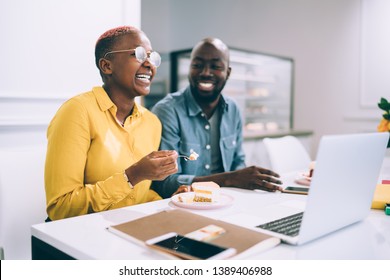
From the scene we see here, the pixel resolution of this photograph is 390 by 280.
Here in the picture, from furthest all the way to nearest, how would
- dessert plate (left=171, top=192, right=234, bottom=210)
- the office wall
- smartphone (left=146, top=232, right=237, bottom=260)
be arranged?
the office wall → dessert plate (left=171, top=192, right=234, bottom=210) → smartphone (left=146, top=232, right=237, bottom=260)

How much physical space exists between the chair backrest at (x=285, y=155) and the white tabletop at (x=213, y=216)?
1.02 meters

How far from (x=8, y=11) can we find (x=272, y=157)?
1642 mm

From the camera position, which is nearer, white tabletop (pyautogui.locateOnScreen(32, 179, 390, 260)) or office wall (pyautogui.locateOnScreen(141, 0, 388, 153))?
white tabletop (pyautogui.locateOnScreen(32, 179, 390, 260))

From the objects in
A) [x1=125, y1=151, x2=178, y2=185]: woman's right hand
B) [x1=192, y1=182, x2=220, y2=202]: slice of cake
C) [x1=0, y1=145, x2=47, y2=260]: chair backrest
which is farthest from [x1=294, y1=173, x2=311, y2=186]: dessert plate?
[x1=0, y1=145, x2=47, y2=260]: chair backrest

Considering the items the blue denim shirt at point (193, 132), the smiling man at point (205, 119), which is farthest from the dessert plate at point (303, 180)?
the blue denim shirt at point (193, 132)

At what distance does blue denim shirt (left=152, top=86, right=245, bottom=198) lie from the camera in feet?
6.23

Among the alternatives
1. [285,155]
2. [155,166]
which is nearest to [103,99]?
[155,166]

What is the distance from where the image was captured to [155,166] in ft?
3.79

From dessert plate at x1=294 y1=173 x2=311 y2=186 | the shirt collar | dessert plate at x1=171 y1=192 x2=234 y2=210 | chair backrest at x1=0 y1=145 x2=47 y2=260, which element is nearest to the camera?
dessert plate at x1=171 y1=192 x2=234 y2=210

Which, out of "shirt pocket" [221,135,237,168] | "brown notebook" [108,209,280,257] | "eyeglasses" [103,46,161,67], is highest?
"eyeglasses" [103,46,161,67]

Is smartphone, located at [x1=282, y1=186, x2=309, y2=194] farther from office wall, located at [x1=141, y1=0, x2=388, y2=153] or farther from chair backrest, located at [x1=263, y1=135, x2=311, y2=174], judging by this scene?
office wall, located at [x1=141, y1=0, x2=388, y2=153]

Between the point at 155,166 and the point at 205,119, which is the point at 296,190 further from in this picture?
the point at 205,119

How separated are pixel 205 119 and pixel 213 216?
39.8 inches

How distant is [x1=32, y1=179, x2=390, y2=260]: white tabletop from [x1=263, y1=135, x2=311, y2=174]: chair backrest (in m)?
1.02
